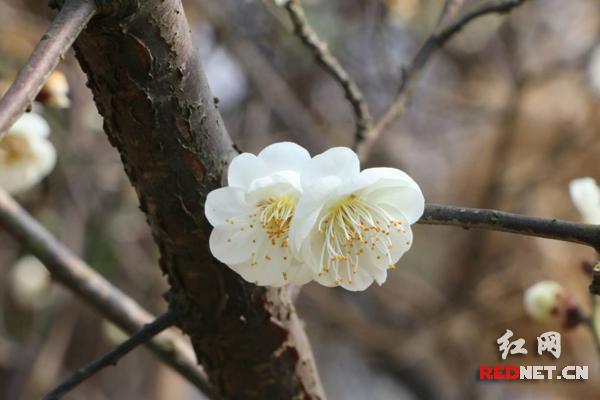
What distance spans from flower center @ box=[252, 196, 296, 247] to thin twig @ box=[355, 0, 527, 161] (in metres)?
0.29

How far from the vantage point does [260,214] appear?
0.66 m

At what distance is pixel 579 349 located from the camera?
212cm

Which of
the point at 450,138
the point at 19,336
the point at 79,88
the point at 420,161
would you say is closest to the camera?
the point at 79,88

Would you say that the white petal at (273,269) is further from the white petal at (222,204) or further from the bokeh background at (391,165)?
the bokeh background at (391,165)

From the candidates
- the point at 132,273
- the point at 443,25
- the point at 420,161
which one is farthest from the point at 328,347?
the point at 443,25

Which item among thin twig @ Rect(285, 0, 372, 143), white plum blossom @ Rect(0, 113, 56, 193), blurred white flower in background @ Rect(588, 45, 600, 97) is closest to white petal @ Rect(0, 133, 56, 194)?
white plum blossom @ Rect(0, 113, 56, 193)

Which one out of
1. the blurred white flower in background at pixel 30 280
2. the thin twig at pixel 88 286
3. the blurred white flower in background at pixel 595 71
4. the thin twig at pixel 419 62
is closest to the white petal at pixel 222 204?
the thin twig at pixel 419 62

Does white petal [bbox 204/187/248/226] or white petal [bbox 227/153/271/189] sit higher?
white petal [bbox 227/153/271/189]

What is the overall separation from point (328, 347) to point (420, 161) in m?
1.16

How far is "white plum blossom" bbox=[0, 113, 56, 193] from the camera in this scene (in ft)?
3.36

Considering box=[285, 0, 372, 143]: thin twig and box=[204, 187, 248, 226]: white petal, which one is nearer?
box=[204, 187, 248, 226]: white petal

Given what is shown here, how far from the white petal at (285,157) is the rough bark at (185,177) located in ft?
0.22

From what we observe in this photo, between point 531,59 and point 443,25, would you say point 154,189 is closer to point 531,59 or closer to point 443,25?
point 443,25

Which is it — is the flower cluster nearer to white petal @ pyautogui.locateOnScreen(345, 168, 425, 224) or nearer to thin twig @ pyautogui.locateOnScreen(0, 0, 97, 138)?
white petal @ pyautogui.locateOnScreen(345, 168, 425, 224)
